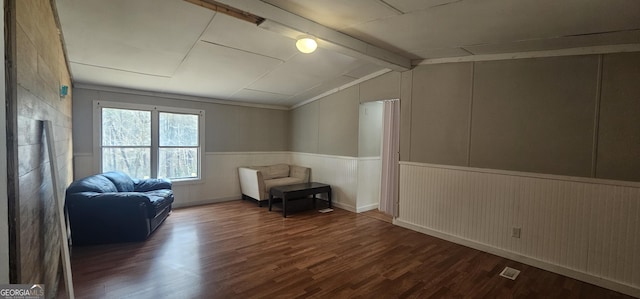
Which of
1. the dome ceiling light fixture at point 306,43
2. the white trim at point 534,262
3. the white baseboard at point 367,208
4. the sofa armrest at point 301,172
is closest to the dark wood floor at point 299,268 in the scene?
the white trim at point 534,262

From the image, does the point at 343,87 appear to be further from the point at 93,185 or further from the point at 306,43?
the point at 93,185

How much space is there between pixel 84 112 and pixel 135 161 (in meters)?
1.03

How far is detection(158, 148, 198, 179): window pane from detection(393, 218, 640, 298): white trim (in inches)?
160

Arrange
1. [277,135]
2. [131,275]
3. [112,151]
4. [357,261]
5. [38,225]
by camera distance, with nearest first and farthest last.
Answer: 1. [38,225]
2. [131,275]
3. [357,261]
4. [112,151]
5. [277,135]

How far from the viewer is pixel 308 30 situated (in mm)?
2760

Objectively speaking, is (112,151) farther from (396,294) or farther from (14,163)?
(396,294)

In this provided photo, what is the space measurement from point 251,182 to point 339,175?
173 centimetres

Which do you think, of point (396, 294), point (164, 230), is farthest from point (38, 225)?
point (396, 294)

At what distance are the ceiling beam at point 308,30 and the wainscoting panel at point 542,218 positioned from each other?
1713mm

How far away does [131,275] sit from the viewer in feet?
8.70

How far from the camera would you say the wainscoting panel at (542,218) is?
8.46 ft

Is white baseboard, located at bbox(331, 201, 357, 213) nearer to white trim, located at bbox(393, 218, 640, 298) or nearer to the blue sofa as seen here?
white trim, located at bbox(393, 218, 640, 298)

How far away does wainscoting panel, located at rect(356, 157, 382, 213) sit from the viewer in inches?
201

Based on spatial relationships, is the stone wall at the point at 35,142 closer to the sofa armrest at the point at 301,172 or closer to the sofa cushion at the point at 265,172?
the sofa cushion at the point at 265,172
